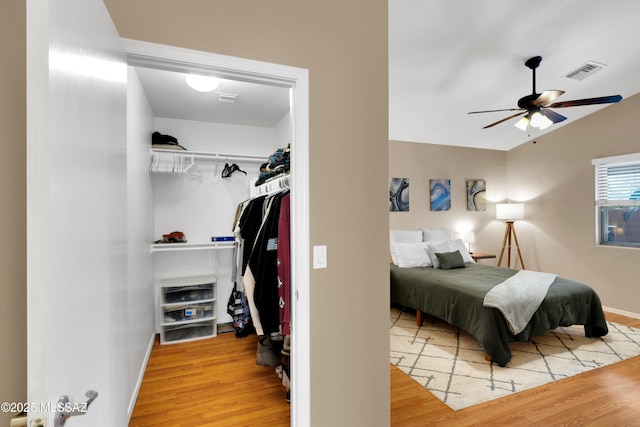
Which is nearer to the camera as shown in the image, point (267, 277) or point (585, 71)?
point (267, 277)

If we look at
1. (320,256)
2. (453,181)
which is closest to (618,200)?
(453,181)

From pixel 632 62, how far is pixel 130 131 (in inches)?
201

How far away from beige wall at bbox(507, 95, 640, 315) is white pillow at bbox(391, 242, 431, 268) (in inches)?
91.8

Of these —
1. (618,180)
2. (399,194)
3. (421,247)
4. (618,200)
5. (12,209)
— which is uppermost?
(618,180)

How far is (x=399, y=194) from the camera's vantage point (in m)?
5.14

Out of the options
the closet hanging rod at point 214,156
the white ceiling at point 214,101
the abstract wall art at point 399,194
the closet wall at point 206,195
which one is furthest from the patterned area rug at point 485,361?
the white ceiling at point 214,101

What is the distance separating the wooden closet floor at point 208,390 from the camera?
2.10 metres

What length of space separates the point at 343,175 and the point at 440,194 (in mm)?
4290

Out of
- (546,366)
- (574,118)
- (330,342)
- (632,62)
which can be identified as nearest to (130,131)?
(330,342)

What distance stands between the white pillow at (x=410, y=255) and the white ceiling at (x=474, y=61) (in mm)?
1807

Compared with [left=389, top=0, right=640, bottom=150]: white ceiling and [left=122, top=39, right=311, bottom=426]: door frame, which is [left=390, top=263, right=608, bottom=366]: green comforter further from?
[left=389, top=0, right=640, bottom=150]: white ceiling

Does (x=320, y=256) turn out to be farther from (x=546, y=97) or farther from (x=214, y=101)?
(x=546, y=97)

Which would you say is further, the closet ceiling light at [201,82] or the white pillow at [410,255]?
the white pillow at [410,255]

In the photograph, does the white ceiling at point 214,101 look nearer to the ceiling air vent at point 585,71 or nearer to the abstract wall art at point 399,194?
the abstract wall art at point 399,194
